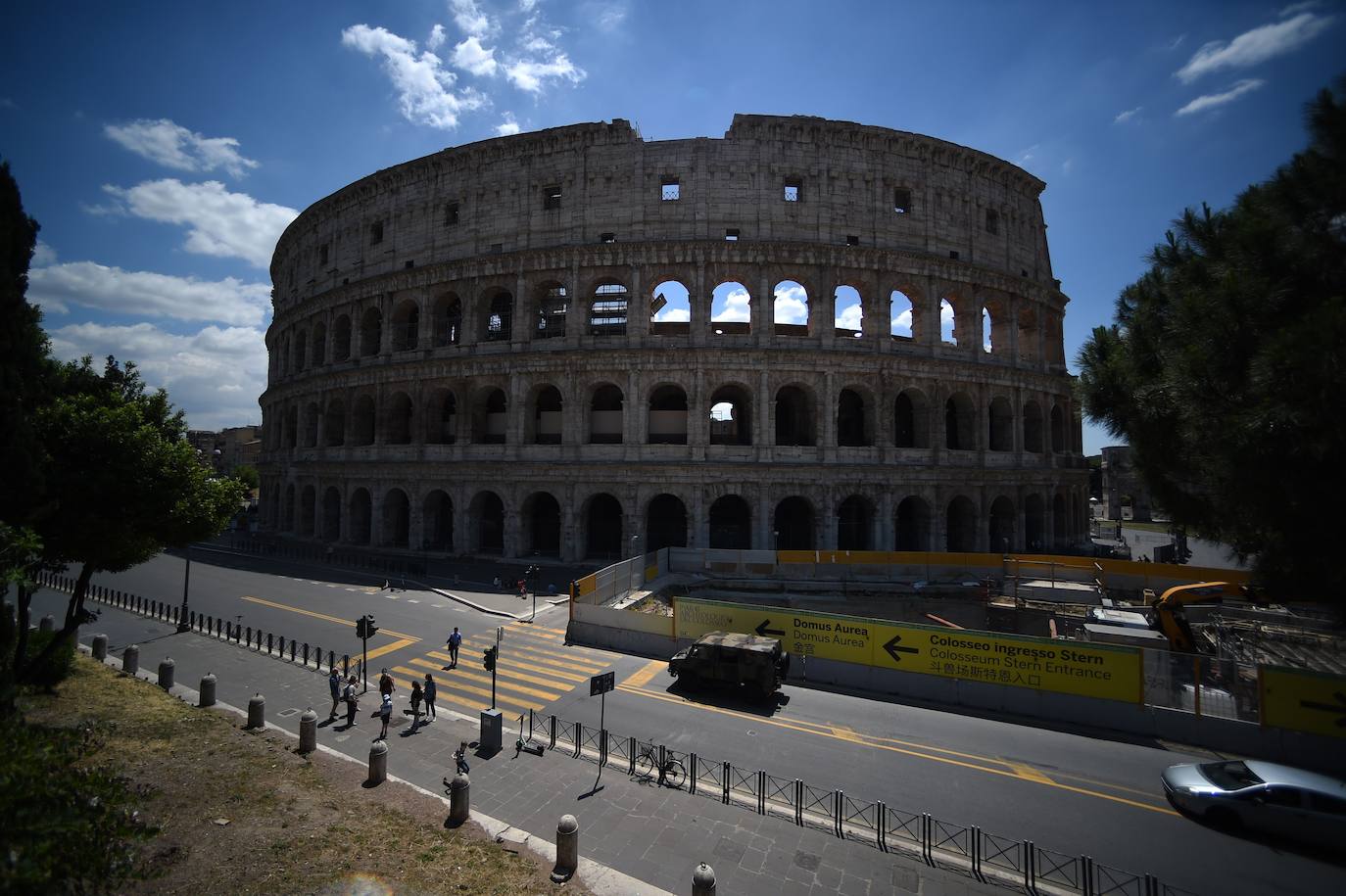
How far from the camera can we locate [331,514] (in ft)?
138

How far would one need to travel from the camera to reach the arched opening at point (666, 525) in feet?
117

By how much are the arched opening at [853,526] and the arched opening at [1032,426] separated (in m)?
12.8

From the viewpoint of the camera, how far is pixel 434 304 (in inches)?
1451

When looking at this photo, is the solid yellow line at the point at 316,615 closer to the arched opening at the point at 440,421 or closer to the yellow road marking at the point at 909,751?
the yellow road marking at the point at 909,751

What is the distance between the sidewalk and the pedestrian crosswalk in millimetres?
1267

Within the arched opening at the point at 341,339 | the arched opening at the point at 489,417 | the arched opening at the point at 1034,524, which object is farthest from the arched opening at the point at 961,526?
the arched opening at the point at 341,339

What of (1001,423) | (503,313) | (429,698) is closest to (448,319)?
(503,313)

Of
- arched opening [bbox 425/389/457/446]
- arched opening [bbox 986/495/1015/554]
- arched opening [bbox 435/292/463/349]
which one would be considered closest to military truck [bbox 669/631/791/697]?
arched opening [bbox 425/389/457/446]

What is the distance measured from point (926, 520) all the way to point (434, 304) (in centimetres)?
3380

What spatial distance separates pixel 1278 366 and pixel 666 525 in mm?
29746

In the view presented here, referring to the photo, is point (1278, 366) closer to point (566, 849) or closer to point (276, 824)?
point (566, 849)

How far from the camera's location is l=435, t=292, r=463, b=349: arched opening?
37.0 m

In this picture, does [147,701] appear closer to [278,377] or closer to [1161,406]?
[1161,406]

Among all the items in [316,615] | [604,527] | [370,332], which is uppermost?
[370,332]
